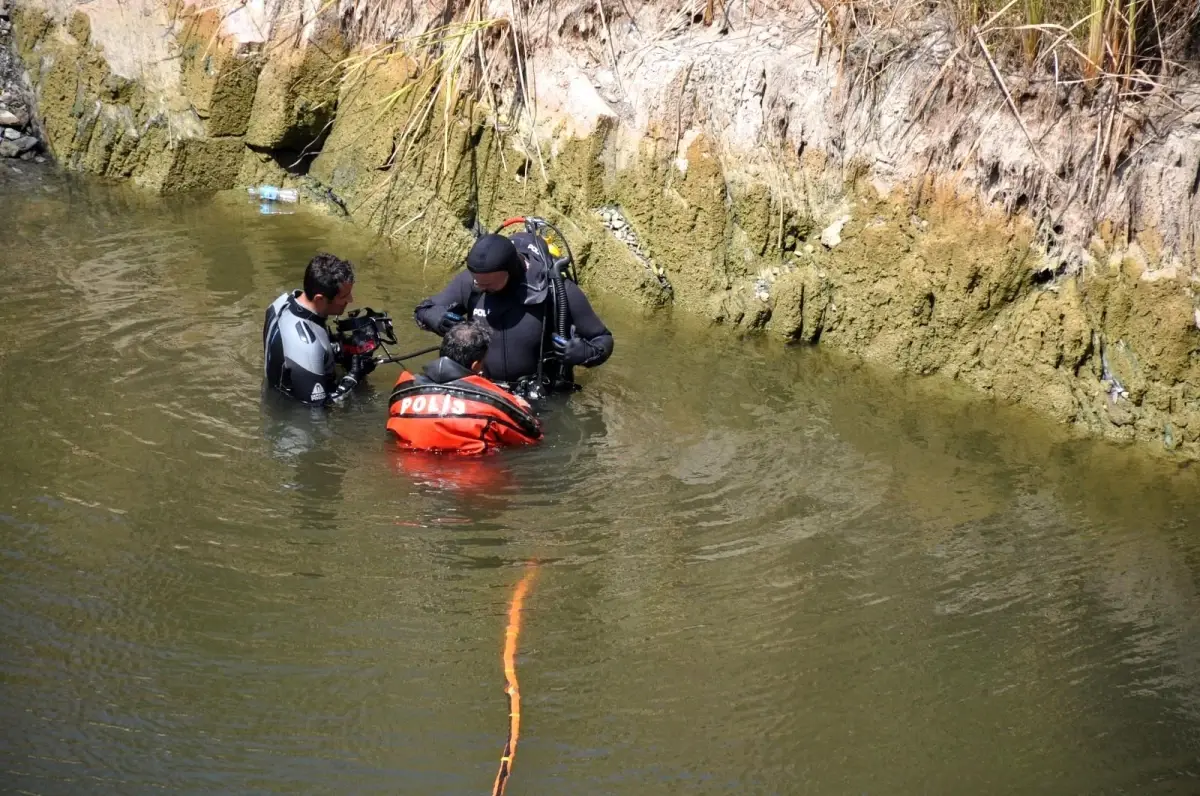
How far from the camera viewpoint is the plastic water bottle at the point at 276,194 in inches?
375

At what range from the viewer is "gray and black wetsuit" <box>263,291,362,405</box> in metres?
6.12

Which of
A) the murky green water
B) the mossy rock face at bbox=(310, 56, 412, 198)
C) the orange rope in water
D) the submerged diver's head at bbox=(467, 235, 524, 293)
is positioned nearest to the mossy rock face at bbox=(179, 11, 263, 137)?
the mossy rock face at bbox=(310, 56, 412, 198)

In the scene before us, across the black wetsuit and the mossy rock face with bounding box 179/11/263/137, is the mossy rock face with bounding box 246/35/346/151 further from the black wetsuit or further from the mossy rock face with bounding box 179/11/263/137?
the black wetsuit

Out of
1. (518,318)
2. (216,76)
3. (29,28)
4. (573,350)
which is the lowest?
(573,350)

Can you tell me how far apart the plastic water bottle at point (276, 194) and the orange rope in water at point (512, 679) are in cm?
528

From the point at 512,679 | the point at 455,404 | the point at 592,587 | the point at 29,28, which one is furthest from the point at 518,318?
the point at 29,28

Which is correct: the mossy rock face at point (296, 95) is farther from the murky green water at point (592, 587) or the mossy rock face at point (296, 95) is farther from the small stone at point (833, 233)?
the small stone at point (833, 233)

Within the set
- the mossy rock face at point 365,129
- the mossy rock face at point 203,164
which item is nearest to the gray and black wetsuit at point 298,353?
the mossy rock face at point 365,129

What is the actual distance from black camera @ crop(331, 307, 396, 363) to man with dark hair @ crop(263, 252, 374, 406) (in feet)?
0.73

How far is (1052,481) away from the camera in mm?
6277

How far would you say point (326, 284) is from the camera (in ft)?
19.7

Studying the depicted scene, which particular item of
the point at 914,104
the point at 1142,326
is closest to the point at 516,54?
the point at 914,104

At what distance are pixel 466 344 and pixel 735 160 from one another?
9.31 ft

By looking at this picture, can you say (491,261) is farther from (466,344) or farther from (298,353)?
Answer: (298,353)
